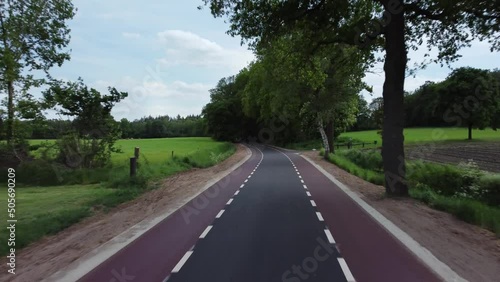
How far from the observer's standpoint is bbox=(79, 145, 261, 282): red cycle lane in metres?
6.55

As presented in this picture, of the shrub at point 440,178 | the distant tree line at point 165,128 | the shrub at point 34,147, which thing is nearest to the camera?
the shrub at point 440,178

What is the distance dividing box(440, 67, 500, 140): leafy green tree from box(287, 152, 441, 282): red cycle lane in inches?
2326

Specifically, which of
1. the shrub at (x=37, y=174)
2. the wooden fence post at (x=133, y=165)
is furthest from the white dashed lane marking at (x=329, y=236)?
the shrub at (x=37, y=174)

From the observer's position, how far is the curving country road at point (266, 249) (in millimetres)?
6371

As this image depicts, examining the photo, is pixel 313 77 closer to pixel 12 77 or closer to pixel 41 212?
pixel 41 212

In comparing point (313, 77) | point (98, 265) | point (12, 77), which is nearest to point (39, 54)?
point (12, 77)

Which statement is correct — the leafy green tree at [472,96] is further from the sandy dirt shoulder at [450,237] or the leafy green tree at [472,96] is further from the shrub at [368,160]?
the sandy dirt shoulder at [450,237]

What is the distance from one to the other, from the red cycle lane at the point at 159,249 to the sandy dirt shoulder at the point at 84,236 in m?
0.77

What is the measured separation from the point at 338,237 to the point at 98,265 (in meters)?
5.01

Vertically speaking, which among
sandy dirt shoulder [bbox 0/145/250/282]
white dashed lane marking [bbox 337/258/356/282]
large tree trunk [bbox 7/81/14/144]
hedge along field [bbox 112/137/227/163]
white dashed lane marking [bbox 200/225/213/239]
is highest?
large tree trunk [bbox 7/81/14/144]

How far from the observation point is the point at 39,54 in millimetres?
31766

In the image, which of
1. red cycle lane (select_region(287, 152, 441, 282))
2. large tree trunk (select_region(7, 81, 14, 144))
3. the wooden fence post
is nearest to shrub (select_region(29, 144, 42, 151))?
large tree trunk (select_region(7, 81, 14, 144))

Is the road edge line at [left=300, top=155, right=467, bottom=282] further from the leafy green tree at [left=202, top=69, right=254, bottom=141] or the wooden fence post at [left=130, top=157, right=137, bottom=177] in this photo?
the leafy green tree at [left=202, top=69, right=254, bottom=141]

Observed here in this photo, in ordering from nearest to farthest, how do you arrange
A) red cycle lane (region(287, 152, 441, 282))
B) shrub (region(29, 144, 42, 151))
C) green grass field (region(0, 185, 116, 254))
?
red cycle lane (region(287, 152, 441, 282)), green grass field (region(0, 185, 116, 254)), shrub (region(29, 144, 42, 151))
